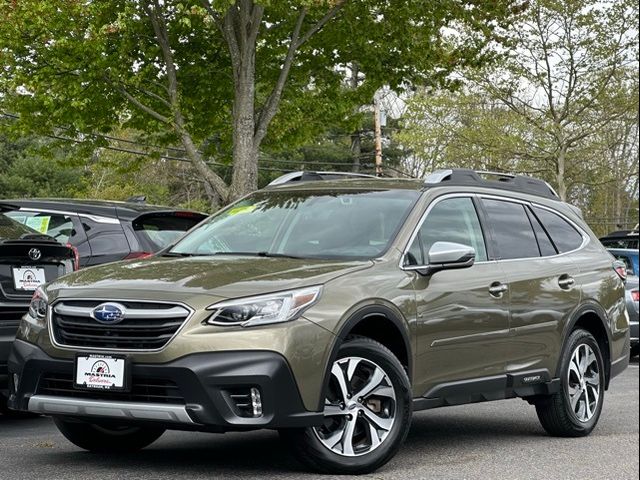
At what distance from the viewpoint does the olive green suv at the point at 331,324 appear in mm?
5691

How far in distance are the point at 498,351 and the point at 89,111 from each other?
15027 millimetres

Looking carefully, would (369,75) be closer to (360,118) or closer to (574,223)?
(360,118)

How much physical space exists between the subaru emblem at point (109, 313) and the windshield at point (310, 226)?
1225mm

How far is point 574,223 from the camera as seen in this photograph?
8.85 metres

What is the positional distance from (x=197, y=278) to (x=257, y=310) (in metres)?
0.49

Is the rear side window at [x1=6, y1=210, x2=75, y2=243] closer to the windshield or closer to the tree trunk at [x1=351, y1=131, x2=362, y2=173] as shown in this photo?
the windshield

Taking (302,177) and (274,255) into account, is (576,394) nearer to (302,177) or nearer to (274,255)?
(302,177)

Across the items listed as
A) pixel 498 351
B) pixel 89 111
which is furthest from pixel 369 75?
pixel 498 351

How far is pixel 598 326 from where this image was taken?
861cm

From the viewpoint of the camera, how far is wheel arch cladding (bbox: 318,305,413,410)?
6.10 metres

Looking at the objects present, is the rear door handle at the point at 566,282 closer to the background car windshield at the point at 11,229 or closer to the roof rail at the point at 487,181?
the roof rail at the point at 487,181

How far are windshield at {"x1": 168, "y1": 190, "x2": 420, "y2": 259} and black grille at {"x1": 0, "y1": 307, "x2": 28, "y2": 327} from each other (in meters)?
1.31

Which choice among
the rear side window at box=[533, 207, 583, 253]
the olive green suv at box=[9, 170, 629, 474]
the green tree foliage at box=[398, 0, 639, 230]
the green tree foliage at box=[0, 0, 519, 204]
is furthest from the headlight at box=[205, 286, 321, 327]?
the green tree foliage at box=[398, 0, 639, 230]

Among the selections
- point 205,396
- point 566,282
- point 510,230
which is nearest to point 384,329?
point 205,396
